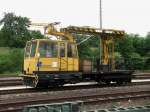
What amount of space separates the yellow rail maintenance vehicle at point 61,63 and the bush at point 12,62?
1702cm

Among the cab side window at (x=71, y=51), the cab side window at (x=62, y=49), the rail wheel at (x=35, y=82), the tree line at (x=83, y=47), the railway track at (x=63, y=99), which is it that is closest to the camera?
the railway track at (x=63, y=99)

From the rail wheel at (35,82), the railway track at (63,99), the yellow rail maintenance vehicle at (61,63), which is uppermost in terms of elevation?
the yellow rail maintenance vehicle at (61,63)

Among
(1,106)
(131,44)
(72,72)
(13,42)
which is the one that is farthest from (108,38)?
(13,42)

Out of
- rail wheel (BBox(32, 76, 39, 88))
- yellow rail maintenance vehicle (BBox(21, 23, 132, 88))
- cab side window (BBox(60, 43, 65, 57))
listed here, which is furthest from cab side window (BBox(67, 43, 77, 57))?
rail wheel (BBox(32, 76, 39, 88))

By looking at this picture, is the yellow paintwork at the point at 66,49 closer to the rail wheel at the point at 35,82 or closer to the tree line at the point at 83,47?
the rail wheel at the point at 35,82

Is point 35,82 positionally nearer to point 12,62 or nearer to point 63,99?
point 63,99

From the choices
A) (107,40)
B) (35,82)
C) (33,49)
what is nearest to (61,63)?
(33,49)

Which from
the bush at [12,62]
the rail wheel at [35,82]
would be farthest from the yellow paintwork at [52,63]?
the bush at [12,62]

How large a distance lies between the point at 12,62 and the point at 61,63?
1948cm

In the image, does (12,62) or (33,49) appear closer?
(33,49)

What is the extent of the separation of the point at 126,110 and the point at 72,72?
1261 centimetres

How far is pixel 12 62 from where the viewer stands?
39062mm

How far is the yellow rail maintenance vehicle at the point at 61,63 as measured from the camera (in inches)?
776

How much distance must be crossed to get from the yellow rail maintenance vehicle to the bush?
17.0 m
